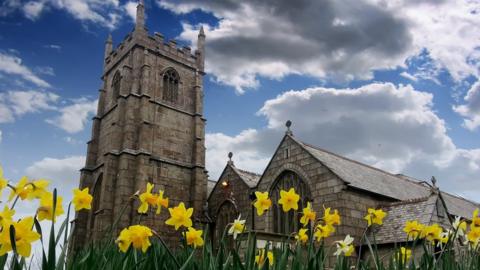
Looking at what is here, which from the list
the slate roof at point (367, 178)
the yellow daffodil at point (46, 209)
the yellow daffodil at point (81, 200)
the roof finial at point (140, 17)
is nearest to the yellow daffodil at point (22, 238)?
the yellow daffodil at point (46, 209)

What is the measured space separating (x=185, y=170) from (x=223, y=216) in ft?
19.7

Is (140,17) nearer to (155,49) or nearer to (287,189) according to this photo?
(155,49)

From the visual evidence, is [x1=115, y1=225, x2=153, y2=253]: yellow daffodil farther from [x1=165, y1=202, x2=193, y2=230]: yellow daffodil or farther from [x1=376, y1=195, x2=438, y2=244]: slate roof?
[x1=376, y1=195, x2=438, y2=244]: slate roof

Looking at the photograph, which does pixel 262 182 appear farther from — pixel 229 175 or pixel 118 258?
pixel 118 258

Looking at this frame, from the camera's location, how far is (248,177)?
2611 centimetres

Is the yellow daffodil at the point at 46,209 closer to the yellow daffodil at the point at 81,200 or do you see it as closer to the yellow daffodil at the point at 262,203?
the yellow daffodil at the point at 81,200

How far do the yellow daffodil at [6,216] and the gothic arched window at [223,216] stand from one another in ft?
78.1

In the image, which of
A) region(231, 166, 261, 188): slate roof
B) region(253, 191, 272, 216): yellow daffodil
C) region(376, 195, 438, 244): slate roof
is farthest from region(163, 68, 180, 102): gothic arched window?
region(253, 191, 272, 216): yellow daffodil

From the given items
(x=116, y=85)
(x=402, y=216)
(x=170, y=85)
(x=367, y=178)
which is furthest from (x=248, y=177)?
(x=116, y=85)

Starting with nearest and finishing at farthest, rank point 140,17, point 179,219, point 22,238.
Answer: point 22,238 < point 179,219 < point 140,17

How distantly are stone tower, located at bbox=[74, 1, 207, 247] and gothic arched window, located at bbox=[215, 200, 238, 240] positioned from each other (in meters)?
2.61

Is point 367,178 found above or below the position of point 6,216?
above

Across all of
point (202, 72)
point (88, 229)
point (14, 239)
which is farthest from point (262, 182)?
point (14, 239)

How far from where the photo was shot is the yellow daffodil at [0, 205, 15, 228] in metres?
2.04
